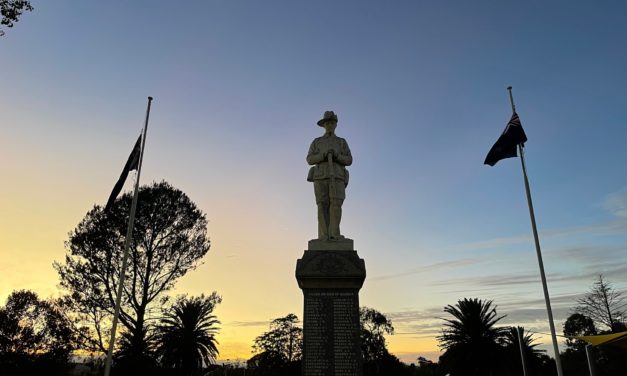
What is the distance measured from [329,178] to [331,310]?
321 centimetres

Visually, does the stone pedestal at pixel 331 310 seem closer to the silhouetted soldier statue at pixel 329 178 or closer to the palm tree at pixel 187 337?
the silhouetted soldier statue at pixel 329 178

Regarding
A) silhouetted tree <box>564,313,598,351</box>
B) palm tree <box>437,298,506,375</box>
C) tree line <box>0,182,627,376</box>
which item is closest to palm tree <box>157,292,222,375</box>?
tree line <box>0,182,627,376</box>

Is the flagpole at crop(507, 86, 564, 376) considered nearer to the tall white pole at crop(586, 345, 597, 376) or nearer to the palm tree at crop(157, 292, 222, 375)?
the tall white pole at crop(586, 345, 597, 376)

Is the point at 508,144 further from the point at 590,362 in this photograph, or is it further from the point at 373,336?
the point at 373,336

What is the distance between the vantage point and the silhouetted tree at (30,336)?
83.2 ft

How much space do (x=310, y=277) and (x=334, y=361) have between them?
1777mm

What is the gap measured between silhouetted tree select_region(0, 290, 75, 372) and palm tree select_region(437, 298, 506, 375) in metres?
22.1

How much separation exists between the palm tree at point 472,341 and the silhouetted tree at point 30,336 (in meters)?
22.1

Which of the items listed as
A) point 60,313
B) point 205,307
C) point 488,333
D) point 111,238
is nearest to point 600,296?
point 488,333

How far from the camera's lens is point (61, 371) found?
30922 millimetres

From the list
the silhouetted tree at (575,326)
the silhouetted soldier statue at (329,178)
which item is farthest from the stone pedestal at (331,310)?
the silhouetted tree at (575,326)

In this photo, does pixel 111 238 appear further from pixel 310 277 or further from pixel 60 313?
pixel 310 277

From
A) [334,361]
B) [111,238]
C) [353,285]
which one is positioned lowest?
[334,361]

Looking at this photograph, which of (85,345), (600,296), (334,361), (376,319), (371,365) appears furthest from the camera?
(376,319)
